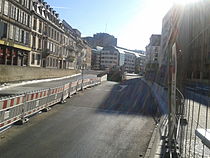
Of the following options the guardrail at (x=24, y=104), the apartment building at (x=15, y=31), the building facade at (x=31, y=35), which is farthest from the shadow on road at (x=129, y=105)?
the building facade at (x=31, y=35)

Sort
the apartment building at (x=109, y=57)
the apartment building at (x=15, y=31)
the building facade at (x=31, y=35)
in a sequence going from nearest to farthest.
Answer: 1. the apartment building at (x=15, y=31)
2. the building facade at (x=31, y=35)
3. the apartment building at (x=109, y=57)

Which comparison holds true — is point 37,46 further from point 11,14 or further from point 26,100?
point 26,100

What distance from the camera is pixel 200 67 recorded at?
7.04 feet

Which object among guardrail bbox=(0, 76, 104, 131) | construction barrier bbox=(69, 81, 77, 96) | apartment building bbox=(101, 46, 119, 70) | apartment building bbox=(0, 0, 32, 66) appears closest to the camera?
guardrail bbox=(0, 76, 104, 131)

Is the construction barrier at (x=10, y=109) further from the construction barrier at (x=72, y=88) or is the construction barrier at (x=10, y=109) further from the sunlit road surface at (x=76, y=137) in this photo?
the construction barrier at (x=72, y=88)

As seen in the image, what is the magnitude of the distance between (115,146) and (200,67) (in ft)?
17.3

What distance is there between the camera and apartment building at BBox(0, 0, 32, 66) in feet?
105

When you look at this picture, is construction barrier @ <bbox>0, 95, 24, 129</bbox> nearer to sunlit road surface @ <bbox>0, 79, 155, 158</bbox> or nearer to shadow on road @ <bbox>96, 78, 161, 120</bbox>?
sunlit road surface @ <bbox>0, 79, 155, 158</bbox>

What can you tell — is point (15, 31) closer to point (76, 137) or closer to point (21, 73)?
point (21, 73)

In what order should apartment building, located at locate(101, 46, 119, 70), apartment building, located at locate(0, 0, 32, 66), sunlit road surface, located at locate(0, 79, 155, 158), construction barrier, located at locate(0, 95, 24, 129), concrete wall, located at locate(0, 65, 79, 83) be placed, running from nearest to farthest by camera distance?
1. sunlit road surface, located at locate(0, 79, 155, 158)
2. construction barrier, located at locate(0, 95, 24, 129)
3. concrete wall, located at locate(0, 65, 79, 83)
4. apartment building, located at locate(0, 0, 32, 66)
5. apartment building, located at locate(101, 46, 119, 70)

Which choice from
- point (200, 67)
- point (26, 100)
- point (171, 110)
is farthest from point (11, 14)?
point (200, 67)

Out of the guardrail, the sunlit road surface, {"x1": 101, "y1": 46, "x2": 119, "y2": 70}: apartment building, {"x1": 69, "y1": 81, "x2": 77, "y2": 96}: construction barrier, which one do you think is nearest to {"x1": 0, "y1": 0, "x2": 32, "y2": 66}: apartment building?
{"x1": 69, "y1": 81, "x2": 77, "y2": 96}: construction barrier

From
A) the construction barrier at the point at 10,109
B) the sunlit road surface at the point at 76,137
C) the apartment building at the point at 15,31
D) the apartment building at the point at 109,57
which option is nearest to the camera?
the sunlit road surface at the point at 76,137

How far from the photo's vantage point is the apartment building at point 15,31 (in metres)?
32.0
